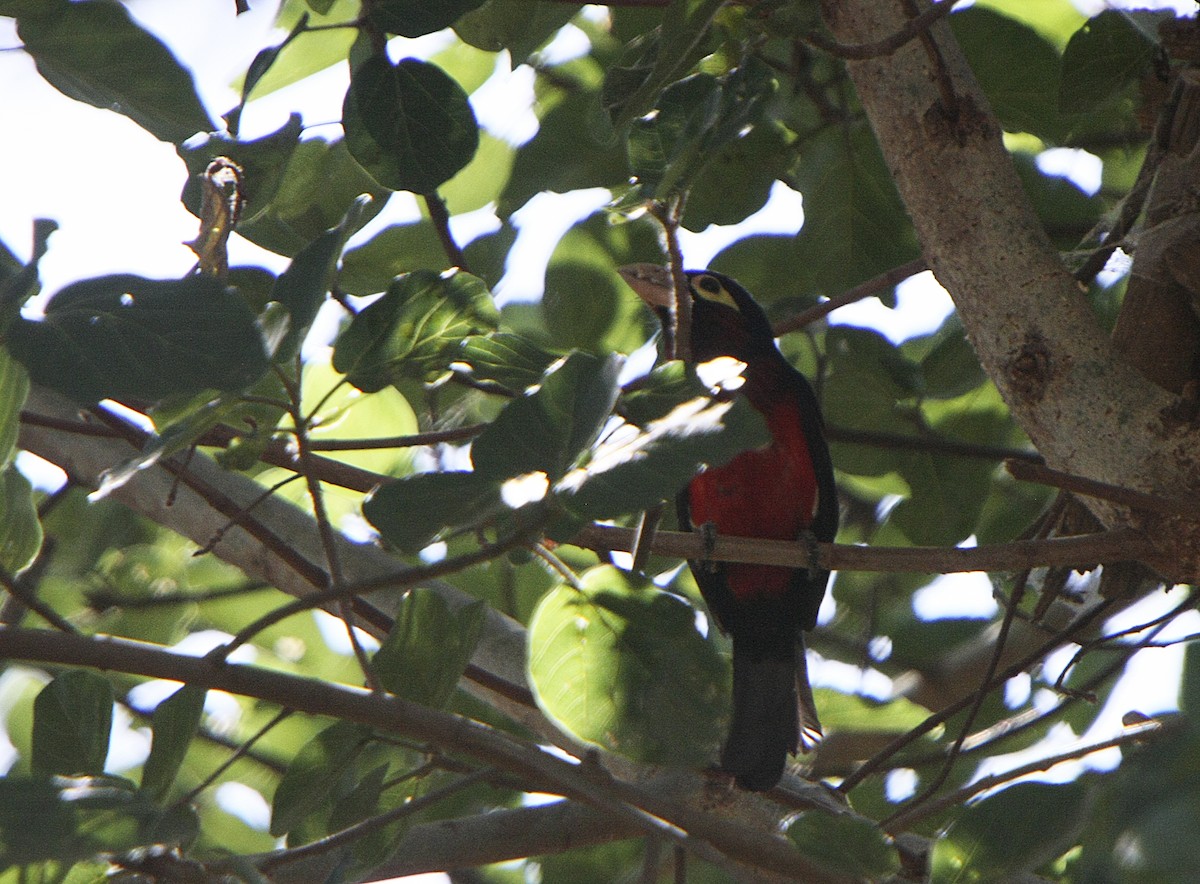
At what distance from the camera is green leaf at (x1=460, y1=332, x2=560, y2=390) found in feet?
7.53

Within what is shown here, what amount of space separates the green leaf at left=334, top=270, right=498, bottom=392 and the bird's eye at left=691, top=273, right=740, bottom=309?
95.8 inches

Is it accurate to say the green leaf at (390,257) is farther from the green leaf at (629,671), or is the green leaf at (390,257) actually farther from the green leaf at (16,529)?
the green leaf at (629,671)

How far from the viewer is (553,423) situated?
1594mm

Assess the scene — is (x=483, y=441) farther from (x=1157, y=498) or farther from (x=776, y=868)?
(x=1157, y=498)

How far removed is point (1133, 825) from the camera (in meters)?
0.96

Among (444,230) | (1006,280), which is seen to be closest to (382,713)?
(1006,280)

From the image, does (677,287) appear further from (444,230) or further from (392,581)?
(444,230)

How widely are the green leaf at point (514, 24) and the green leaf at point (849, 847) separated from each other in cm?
198

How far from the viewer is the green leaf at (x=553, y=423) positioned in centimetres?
157

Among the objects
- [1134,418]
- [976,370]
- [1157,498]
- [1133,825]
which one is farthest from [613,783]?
[976,370]

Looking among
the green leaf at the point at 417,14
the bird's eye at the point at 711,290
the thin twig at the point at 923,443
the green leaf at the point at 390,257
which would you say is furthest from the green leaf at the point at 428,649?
the bird's eye at the point at 711,290

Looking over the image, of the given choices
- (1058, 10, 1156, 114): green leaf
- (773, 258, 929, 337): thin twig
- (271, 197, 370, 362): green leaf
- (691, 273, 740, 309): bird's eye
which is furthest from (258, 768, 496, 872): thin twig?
(691, 273, 740, 309): bird's eye

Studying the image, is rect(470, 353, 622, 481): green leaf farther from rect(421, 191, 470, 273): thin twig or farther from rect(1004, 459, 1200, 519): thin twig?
rect(421, 191, 470, 273): thin twig

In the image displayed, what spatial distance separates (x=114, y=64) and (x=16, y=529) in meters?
0.88
